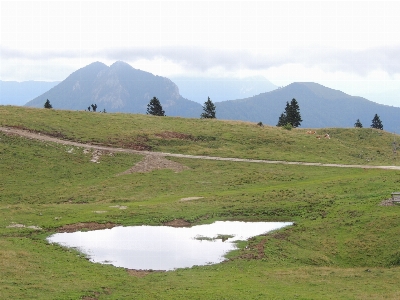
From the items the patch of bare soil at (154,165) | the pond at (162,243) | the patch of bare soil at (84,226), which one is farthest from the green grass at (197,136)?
the pond at (162,243)

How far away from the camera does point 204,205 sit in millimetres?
49156

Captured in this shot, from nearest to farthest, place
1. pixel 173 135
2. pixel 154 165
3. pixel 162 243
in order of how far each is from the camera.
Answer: pixel 162 243
pixel 154 165
pixel 173 135

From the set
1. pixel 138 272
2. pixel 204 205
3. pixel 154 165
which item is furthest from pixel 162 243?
pixel 154 165

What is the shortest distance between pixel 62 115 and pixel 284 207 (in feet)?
204

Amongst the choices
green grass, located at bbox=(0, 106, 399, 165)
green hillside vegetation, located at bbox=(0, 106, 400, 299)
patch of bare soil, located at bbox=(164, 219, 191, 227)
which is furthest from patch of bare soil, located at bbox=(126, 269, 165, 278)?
green grass, located at bbox=(0, 106, 399, 165)

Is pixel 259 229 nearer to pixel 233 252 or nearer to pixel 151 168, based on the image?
pixel 233 252

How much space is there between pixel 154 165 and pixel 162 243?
108 feet

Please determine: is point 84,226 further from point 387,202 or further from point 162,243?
point 387,202

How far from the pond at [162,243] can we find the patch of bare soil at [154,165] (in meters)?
26.1

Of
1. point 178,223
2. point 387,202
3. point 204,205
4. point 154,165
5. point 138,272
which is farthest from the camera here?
point 154,165

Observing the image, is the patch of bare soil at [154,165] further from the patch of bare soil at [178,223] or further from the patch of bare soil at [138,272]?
the patch of bare soil at [138,272]

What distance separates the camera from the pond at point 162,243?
34000 millimetres

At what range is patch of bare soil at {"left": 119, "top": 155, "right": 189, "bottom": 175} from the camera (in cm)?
6869

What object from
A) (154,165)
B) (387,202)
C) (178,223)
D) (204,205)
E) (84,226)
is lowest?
(84,226)
